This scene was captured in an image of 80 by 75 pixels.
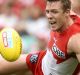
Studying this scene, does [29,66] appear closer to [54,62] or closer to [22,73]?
[22,73]

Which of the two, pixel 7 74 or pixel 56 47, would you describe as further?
pixel 7 74

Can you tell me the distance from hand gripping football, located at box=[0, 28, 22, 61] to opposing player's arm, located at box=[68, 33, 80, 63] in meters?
0.74

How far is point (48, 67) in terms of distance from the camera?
4641mm

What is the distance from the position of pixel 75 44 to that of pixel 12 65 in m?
1.16

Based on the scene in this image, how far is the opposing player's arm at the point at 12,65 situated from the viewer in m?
4.98

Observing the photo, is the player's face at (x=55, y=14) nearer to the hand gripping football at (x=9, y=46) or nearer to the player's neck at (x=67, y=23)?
the player's neck at (x=67, y=23)

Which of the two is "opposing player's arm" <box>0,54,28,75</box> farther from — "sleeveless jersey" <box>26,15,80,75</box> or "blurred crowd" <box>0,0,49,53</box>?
"blurred crowd" <box>0,0,49,53</box>

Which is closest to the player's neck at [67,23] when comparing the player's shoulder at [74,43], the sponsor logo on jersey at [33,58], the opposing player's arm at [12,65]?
the player's shoulder at [74,43]

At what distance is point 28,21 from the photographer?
26.0 feet

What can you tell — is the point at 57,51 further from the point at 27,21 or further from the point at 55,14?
the point at 27,21

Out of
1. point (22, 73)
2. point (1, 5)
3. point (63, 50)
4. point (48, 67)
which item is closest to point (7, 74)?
point (22, 73)

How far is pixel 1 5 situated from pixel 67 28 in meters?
4.08

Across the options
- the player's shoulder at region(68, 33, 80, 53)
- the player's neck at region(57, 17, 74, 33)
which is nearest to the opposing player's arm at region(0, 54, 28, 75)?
the player's neck at region(57, 17, 74, 33)

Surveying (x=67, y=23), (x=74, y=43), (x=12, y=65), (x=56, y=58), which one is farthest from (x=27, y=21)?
(x=74, y=43)
